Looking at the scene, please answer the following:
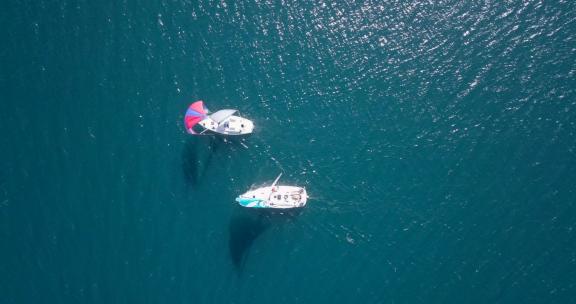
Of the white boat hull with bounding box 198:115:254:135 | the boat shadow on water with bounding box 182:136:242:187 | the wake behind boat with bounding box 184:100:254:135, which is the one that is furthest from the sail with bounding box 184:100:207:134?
the boat shadow on water with bounding box 182:136:242:187

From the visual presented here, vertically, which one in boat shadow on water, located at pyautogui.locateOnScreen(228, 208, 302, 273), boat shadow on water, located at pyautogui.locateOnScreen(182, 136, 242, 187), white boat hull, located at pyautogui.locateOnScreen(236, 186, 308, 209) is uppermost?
boat shadow on water, located at pyautogui.locateOnScreen(182, 136, 242, 187)

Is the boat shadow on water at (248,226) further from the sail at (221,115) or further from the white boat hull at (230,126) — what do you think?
the sail at (221,115)

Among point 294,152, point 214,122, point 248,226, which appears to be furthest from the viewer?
point 294,152

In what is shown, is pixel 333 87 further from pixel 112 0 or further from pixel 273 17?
pixel 112 0

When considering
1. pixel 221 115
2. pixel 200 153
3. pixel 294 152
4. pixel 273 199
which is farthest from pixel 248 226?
pixel 221 115

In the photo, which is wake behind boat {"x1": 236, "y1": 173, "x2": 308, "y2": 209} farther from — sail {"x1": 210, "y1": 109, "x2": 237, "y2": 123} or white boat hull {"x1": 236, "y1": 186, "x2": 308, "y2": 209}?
sail {"x1": 210, "y1": 109, "x2": 237, "y2": 123}

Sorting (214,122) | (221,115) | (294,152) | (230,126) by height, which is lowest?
(294,152)

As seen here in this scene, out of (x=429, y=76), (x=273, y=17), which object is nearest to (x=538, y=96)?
(x=429, y=76)

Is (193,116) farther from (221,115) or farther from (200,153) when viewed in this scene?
(200,153)
